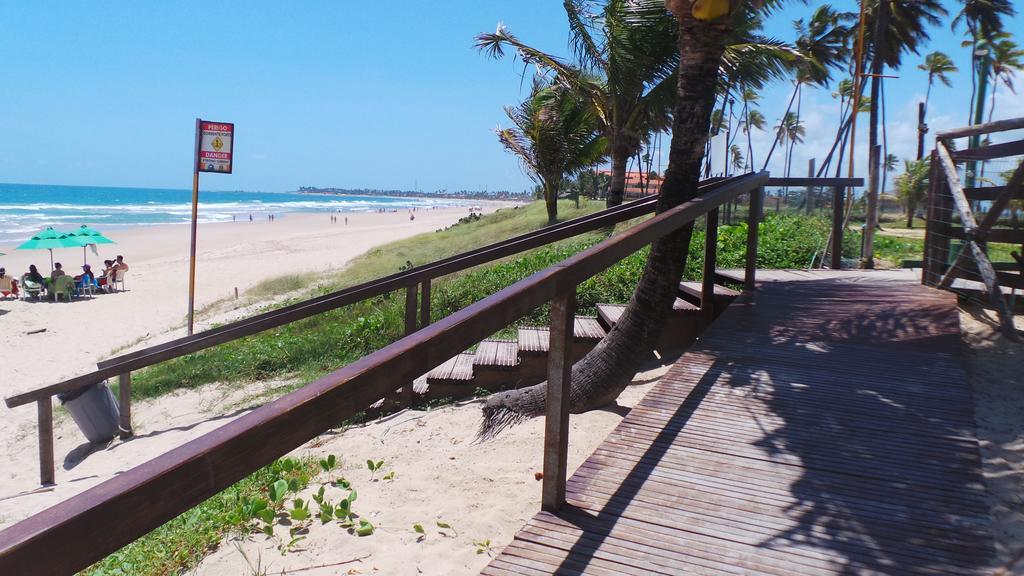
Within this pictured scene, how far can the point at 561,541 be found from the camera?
7.73 ft

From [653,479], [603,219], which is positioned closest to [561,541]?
[653,479]

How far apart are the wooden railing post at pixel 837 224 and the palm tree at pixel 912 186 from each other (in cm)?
2403

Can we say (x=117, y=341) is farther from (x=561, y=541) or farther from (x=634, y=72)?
(x=561, y=541)

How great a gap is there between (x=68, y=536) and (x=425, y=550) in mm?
2090

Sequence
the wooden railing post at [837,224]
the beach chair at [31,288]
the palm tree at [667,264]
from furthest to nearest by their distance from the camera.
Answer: the beach chair at [31,288]
the wooden railing post at [837,224]
the palm tree at [667,264]

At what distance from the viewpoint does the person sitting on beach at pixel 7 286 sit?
1752 cm

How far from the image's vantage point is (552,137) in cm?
1781

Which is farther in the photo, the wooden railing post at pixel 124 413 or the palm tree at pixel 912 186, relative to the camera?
the palm tree at pixel 912 186

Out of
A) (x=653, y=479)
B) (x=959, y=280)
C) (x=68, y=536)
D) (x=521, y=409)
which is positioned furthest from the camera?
(x=959, y=280)

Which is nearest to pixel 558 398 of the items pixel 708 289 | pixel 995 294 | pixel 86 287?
pixel 708 289

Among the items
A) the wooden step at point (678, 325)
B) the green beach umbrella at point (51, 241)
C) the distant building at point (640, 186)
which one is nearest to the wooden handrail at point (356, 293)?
the wooden step at point (678, 325)

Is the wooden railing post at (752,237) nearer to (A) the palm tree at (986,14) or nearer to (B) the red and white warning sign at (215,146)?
(B) the red and white warning sign at (215,146)

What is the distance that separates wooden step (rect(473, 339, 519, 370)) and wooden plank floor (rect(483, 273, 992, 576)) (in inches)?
56.8

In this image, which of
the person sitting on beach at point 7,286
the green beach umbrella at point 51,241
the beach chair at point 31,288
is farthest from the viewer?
the green beach umbrella at point 51,241
